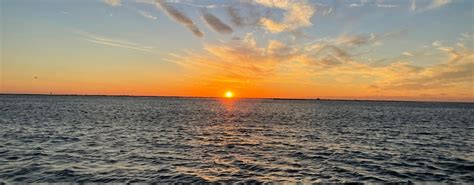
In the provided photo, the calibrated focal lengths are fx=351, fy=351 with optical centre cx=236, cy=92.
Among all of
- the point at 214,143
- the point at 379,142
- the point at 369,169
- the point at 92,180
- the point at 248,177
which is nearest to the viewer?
the point at 92,180

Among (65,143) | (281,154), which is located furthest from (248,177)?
(65,143)

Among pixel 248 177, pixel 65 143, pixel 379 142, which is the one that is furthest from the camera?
pixel 379 142

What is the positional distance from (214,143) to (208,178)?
53.1 ft

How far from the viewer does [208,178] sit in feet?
70.9

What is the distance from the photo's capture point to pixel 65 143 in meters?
34.8

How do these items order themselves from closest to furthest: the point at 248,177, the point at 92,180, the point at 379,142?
the point at 92,180
the point at 248,177
the point at 379,142

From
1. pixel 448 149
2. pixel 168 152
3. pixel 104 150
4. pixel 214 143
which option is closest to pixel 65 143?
pixel 104 150

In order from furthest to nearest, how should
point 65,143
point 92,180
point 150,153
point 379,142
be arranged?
1. point 379,142
2. point 65,143
3. point 150,153
4. point 92,180

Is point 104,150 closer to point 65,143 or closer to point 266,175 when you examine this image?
point 65,143

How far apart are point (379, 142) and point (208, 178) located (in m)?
26.5

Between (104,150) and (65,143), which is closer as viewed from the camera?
(104,150)

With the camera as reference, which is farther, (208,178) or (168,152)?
(168,152)

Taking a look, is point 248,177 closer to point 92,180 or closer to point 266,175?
point 266,175

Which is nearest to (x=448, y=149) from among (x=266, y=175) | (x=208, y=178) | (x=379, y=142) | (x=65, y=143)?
(x=379, y=142)
